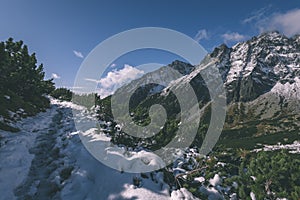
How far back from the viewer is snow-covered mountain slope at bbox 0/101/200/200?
7.55 meters

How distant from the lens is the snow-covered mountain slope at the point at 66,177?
755 cm

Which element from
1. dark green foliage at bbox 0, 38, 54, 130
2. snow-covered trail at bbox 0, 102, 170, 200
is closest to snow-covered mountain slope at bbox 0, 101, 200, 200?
snow-covered trail at bbox 0, 102, 170, 200

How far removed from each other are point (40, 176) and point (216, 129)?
24.2ft

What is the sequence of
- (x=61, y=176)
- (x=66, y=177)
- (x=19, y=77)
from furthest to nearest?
(x=19, y=77), (x=61, y=176), (x=66, y=177)

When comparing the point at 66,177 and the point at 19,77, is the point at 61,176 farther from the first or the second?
the point at 19,77

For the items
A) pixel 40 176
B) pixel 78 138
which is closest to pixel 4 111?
pixel 78 138

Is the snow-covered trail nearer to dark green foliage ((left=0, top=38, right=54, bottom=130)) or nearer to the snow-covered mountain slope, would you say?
the snow-covered mountain slope

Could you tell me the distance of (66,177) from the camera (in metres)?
8.79

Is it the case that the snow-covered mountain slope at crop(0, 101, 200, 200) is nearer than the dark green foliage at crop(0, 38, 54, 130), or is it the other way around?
the snow-covered mountain slope at crop(0, 101, 200, 200)

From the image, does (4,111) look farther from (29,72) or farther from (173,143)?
(173,143)

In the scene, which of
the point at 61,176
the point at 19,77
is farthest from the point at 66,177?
the point at 19,77

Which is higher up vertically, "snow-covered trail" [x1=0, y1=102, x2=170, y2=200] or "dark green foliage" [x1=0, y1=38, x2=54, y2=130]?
"dark green foliage" [x1=0, y1=38, x2=54, y2=130]

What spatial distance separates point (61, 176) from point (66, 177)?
1.00 feet

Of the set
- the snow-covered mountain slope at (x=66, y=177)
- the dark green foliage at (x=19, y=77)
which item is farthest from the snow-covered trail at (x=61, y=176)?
the dark green foliage at (x=19, y=77)
